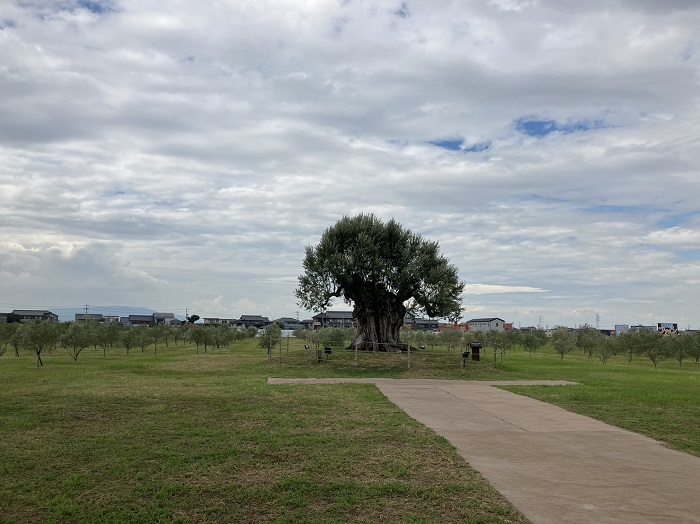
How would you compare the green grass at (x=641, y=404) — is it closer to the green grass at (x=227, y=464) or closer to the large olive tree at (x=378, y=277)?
the green grass at (x=227, y=464)

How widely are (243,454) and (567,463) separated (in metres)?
6.03

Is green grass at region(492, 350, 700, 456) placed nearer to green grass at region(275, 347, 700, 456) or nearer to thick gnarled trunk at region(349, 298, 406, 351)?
green grass at region(275, 347, 700, 456)

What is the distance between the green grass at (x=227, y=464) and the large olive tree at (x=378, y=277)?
18.4m

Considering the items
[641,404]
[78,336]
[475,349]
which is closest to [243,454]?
[641,404]

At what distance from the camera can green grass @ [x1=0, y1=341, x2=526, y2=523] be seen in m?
7.16

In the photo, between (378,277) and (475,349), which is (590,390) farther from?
(378,277)

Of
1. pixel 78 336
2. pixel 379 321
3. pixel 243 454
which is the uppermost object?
pixel 379 321

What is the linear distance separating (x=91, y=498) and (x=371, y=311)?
28990 mm

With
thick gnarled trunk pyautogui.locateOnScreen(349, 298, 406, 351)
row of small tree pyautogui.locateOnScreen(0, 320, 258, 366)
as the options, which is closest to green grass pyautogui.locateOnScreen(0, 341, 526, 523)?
thick gnarled trunk pyautogui.locateOnScreen(349, 298, 406, 351)

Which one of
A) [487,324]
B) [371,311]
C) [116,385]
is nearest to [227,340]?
[371,311]

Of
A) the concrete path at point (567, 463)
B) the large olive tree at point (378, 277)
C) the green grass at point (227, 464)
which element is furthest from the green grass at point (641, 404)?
the large olive tree at point (378, 277)

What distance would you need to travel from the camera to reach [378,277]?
35.2m

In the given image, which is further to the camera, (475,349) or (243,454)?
(475,349)

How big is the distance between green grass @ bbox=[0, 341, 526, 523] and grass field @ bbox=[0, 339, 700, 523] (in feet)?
0.09
